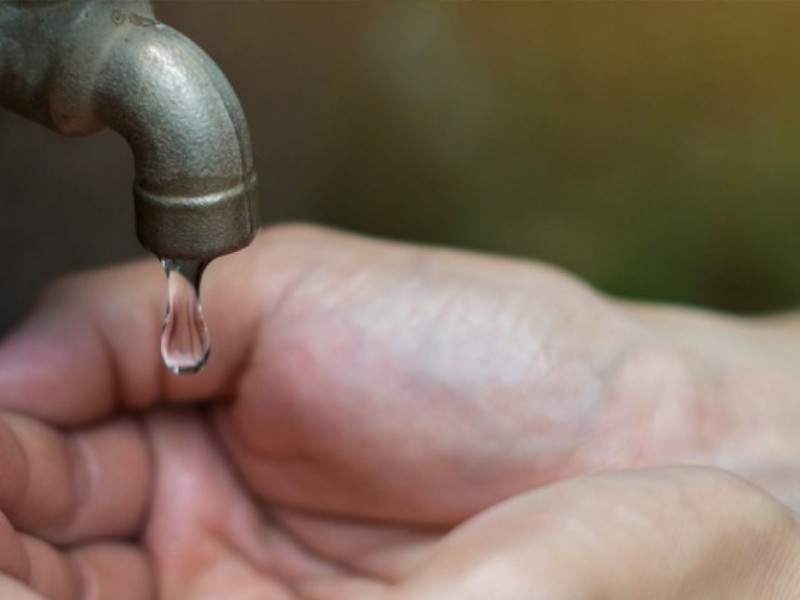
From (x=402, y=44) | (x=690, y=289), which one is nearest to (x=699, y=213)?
(x=690, y=289)

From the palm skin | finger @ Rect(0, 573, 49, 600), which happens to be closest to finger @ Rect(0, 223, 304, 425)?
the palm skin

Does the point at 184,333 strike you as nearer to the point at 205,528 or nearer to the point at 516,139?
the point at 205,528

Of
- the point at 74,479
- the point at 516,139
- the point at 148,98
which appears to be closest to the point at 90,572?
the point at 74,479

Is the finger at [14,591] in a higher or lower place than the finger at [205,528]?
higher

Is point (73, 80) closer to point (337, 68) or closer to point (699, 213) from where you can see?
point (337, 68)

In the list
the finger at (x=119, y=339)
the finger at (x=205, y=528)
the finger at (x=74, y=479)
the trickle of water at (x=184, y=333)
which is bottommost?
the finger at (x=205, y=528)

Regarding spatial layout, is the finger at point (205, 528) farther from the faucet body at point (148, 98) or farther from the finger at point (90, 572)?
the faucet body at point (148, 98)

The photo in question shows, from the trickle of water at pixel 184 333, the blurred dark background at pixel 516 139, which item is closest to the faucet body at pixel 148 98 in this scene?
the trickle of water at pixel 184 333
